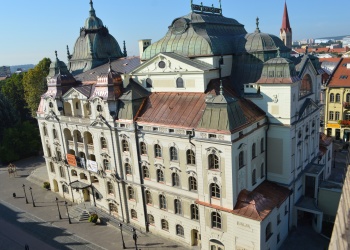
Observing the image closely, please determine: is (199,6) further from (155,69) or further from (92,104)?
(92,104)

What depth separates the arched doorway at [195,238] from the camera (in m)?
35.5

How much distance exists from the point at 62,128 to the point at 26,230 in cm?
1453

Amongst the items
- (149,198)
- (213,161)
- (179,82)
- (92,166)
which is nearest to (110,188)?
(92,166)

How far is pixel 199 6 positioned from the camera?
1681 inches

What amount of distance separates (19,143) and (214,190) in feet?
178

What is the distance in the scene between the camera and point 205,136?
100 ft

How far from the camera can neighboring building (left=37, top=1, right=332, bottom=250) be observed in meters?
31.0

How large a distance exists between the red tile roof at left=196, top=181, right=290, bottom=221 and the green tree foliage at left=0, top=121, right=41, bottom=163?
52342 mm

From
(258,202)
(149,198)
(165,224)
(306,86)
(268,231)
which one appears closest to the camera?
(258,202)

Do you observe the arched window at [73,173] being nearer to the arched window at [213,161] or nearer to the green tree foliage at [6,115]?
the arched window at [213,161]

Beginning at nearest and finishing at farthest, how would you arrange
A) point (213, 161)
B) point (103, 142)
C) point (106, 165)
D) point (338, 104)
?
point (213, 161), point (103, 142), point (106, 165), point (338, 104)

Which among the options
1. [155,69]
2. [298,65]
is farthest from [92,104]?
[298,65]

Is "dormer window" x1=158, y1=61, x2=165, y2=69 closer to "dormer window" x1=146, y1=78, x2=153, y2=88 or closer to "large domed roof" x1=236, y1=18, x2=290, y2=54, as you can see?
"dormer window" x1=146, y1=78, x2=153, y2=88

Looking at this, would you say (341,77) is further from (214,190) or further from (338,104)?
(214,190)
